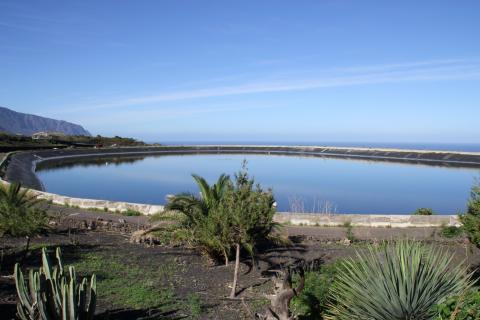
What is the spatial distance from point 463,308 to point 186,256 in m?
6.75

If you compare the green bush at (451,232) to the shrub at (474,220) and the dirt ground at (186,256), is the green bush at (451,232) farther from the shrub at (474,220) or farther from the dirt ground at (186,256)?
the shrub at (474,220)

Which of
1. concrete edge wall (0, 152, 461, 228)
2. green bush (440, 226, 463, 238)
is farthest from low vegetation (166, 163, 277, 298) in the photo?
green bush (440, 226, 463, 238)

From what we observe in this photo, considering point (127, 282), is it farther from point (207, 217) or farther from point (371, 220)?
point (371, 220)

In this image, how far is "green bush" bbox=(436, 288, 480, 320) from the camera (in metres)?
3.61

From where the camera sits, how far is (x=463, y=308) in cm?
373

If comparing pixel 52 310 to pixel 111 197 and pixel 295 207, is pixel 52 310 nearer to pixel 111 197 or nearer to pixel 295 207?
pixel 295 207

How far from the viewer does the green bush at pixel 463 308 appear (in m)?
3.61

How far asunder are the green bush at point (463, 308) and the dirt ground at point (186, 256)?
3.74ft

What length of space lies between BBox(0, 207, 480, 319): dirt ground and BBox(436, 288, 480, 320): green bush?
114 centimetres

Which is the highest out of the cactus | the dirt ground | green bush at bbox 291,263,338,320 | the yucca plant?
the yucca plant

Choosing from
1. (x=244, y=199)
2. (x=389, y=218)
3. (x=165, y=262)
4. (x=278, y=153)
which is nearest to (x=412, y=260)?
(x=244, y=199)

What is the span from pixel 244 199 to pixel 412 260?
3797 millimetres

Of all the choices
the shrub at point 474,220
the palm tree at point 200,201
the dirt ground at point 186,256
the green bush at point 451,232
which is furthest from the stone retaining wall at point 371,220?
the shrub at point 474,220

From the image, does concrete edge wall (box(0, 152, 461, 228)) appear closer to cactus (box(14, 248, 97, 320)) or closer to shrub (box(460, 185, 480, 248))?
shrub (box(460, 185, 480, 248))
